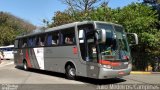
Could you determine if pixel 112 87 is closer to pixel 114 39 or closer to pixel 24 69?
pixel 114 39

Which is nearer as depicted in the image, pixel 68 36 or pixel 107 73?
pixel 107 73

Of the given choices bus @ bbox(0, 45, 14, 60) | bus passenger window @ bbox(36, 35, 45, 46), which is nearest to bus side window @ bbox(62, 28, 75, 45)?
bus passenger window @ bbox(36, 35, 45, 46)

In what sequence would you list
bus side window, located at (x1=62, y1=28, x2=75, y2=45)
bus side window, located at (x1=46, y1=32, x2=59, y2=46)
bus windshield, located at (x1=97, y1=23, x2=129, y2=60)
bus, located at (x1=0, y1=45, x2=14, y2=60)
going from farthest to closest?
bus, located at (x1=0, y1=45, x2=14, y2=60)
bus side window, located at (x1=46, y1=32, x2=59, y2=46)
bus side window, located at (x1=62, y1=28, x2=75, y2=45)
bus windshield, located at (x1=97, y1=23, x2=129, y2=60)

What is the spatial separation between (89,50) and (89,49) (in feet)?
0.15

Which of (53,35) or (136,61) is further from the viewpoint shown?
(136,61)

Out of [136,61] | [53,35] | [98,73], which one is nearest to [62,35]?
[53,35]

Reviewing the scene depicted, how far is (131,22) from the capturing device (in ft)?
80.7

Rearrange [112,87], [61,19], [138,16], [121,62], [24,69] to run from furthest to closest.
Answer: [61,19] < [138,16] < [24,69] < [121,62] < [112,87]

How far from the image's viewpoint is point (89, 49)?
15.2 meters

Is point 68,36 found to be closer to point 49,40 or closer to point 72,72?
point 72,72

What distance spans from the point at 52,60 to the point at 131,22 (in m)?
8.13

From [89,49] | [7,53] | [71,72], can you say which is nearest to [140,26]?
[71,72]

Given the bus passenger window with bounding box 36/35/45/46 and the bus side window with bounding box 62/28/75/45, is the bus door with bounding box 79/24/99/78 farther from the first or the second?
the bus passenger window with bounding box 36/35/45/46

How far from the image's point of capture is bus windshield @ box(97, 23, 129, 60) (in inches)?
582
